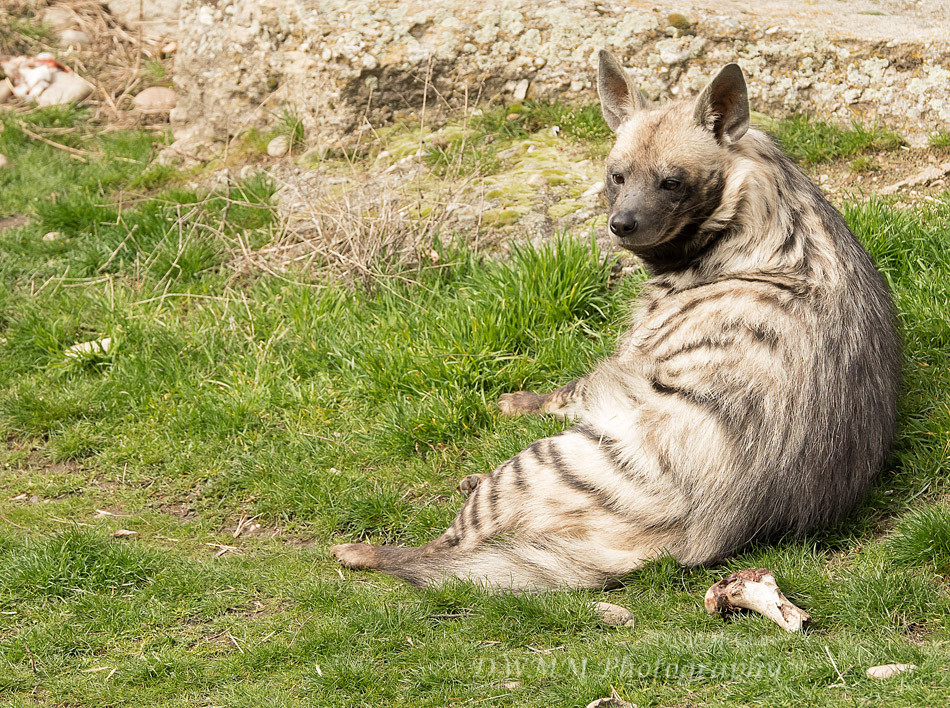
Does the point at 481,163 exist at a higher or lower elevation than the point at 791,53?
lower

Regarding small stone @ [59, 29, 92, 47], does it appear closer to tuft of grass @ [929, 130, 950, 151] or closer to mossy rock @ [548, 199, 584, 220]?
mossy rock @ [548, 199, 584, 220]

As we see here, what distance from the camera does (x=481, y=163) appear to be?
5.75 metres

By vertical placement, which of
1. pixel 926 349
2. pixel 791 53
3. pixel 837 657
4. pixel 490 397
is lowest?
pixel 490 397

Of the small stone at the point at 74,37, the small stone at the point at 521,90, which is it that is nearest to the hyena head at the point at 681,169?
the small stone at the point at 521,90

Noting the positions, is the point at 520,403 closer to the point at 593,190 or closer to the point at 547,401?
the point at 547,401

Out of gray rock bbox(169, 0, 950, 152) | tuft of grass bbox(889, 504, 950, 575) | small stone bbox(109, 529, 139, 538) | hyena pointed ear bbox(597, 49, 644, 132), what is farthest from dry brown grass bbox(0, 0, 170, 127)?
tuft of grass bbox(889, 504, 950, 575)

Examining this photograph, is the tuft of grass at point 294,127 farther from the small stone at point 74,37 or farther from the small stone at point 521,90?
the small stone at point 74,37

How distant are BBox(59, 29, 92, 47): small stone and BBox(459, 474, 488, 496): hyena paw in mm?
6269

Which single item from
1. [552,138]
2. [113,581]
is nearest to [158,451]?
[113,581]

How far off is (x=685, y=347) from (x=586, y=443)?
464 mm

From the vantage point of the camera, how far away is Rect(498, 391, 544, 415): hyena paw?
14.1 feet

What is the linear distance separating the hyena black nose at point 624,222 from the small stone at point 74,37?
642cm

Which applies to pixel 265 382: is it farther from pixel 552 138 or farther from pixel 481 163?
pixel 552 138

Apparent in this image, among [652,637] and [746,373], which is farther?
[746,373]
